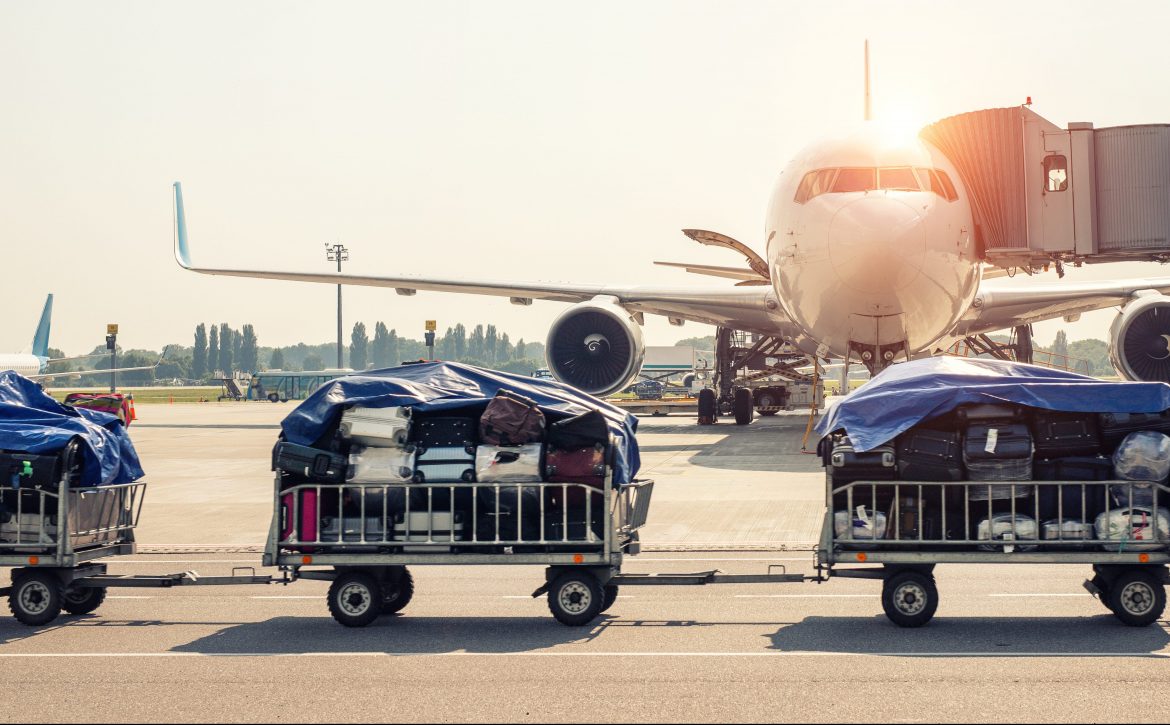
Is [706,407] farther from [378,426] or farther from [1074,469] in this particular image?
[378,426]

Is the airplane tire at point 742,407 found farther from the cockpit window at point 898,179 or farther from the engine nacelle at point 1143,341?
the cockpit window at point 898,179

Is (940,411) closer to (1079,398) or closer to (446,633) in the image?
(1079,398)

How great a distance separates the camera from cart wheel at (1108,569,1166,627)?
8.78 meters

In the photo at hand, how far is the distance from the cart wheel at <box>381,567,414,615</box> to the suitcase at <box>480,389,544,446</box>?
4.73 ft

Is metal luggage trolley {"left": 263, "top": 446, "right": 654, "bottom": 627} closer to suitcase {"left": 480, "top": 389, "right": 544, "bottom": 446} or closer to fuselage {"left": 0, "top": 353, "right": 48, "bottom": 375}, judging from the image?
suitcase {"left": 480, "top": 389, "right": 544, "bottom": 446}

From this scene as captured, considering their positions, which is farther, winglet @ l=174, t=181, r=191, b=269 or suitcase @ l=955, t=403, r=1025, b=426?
winglet @ l=174, t=181, r=191, b=269

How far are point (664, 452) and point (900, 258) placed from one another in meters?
7.35

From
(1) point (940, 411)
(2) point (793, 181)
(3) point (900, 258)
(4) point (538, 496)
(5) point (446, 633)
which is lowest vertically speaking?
(5) point (446, 633)

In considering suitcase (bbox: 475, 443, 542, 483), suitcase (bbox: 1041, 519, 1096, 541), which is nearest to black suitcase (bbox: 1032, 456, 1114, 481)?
suitcase (bbox: 1041, 519, 1096, 541)

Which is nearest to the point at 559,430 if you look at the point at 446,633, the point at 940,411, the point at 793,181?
the point at 446,633

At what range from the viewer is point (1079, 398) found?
8.98 meters

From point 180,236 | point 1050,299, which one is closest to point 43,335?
point 180,236

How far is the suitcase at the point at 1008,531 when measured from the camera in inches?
355

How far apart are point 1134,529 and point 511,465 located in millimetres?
4333
